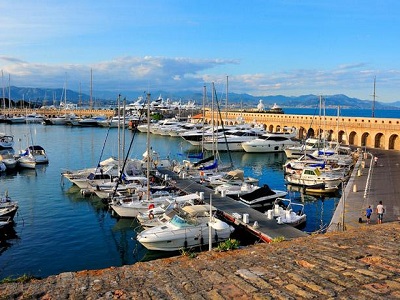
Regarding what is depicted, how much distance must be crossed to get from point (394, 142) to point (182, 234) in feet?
158

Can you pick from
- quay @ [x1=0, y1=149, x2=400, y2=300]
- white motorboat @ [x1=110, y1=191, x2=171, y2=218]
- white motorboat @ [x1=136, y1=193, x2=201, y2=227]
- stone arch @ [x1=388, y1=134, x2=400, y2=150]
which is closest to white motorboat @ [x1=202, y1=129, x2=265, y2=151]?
stone arch @ [x1=388, y1=134, x2=400, y2=150]

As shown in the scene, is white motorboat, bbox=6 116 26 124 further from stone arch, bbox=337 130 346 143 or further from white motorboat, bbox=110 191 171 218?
white motorboat, bbox=110 191 171 218

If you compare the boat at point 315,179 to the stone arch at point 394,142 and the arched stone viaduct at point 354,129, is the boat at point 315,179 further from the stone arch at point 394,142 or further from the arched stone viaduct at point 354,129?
the stone arch at point 394,142

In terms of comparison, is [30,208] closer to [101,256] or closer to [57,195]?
[57,195]

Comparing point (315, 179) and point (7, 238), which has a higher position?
point (315, 179)

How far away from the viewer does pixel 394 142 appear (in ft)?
189

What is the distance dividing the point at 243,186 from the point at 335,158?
19.0 m

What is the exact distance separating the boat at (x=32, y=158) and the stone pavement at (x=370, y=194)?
33.9 m

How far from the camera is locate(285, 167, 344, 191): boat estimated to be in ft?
111

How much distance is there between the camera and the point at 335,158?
44875mm

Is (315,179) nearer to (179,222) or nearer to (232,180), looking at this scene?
(232,180)

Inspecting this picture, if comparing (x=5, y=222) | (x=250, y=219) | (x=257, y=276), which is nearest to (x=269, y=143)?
(x=250, y=219)

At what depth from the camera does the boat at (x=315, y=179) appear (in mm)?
33772

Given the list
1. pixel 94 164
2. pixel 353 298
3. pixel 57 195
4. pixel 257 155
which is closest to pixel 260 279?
pixel 353 298
